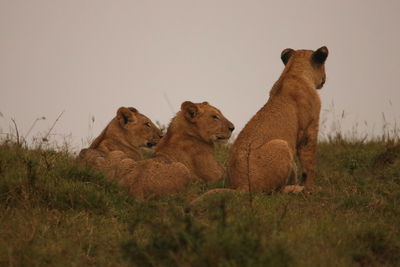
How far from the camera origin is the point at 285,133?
33.4ft

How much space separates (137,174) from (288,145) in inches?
85.4

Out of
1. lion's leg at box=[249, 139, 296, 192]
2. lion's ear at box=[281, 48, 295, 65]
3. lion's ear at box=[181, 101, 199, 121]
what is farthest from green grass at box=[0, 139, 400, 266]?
lion's ear at box=[281, 48, 295, 65]

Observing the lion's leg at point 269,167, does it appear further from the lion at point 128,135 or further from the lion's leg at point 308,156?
the lion at point 128,135

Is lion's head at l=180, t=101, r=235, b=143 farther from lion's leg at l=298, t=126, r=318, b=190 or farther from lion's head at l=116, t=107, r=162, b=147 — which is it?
lion's leg at l=298, t=126, r=318, b=190

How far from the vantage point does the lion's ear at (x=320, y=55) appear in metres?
11.3

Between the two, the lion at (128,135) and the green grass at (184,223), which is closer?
the green grass at (184,223)

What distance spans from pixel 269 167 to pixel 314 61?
265 cm

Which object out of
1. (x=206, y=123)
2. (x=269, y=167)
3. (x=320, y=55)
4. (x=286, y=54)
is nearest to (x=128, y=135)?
(x=206, y=123)

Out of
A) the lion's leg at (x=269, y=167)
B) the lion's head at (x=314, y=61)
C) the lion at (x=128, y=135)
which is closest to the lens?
the lion's leg at (x=269, y=167)

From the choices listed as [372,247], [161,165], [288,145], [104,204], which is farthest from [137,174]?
[372,247]

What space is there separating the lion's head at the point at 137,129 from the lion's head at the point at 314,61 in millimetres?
2897

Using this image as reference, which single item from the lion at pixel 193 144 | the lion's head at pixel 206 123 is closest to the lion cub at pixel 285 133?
the lion at pixel 193 144

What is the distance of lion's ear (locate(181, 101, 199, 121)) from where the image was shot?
38.9 feet

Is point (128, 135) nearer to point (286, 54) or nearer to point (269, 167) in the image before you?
point (286, 54)
